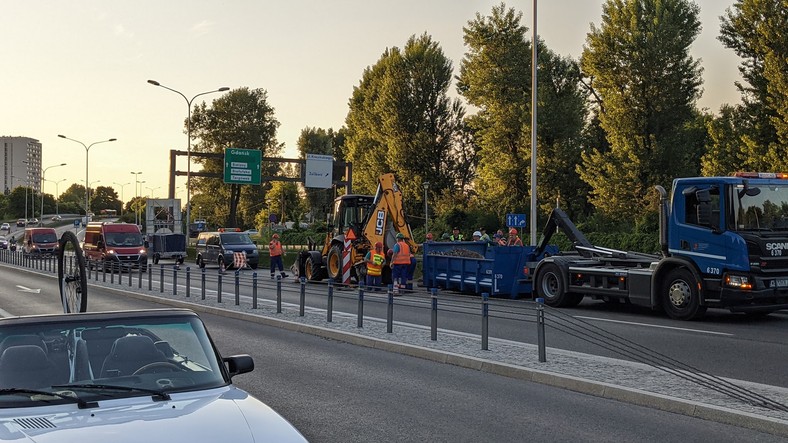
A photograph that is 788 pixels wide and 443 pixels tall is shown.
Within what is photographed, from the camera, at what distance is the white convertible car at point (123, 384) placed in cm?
408

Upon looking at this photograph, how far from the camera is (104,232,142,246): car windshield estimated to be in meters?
40.3

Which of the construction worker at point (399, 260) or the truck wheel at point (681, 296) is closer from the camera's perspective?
the truck wheel at point (681, 296)

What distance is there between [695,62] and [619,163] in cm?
700

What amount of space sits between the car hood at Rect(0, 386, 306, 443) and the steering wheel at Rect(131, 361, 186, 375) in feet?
1.12

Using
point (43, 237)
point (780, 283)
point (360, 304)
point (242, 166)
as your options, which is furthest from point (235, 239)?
point (780, 283)

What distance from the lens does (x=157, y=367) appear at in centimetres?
500

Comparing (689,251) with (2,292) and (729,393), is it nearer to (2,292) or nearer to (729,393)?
(729,393)

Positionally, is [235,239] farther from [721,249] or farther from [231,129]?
[231,129]

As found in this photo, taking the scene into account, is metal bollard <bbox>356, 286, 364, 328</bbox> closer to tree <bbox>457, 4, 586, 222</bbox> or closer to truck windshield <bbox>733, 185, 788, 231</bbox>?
truck windshield <bbox>733, 185, 788, 231</bbox>

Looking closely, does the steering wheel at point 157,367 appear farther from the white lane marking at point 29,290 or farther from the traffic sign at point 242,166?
the traffic sign at point 242,166

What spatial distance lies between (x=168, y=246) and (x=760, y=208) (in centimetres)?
3892

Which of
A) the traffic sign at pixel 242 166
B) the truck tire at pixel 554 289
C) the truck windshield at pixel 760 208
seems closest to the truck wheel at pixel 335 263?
the truck tire at pixel 554 289

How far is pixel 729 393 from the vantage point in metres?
8.90

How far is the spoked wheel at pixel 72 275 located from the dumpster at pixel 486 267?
13709 millimetres
